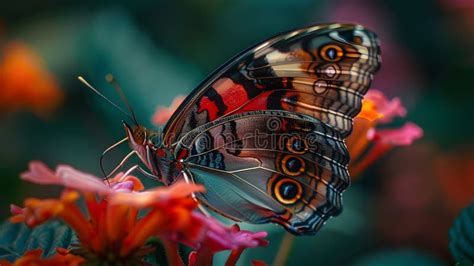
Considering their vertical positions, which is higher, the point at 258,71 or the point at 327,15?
the point at 258,71

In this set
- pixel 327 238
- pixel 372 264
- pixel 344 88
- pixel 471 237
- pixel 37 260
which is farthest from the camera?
pixel 327 238

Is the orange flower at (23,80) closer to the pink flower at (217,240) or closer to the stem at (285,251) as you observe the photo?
the stem at (285,251)

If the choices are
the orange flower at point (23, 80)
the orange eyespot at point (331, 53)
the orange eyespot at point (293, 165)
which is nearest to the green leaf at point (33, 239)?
the orange eyespot at point (293, 165)

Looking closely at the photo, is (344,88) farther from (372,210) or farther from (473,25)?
(473,25)

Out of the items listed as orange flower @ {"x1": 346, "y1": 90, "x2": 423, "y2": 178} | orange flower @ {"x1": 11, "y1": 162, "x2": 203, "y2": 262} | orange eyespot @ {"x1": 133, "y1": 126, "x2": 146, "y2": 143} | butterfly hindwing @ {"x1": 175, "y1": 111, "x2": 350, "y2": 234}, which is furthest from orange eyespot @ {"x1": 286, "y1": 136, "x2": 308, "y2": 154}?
orange flower @ {"x1": 11, "y1": 162, "x2": 203, "y2": 262}

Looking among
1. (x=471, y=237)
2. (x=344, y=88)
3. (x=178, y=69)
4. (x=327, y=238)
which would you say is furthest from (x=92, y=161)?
(x=471, y=237)

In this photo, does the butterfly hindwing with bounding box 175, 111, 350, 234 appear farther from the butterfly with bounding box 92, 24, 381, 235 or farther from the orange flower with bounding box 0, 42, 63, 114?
the orange flower with bounding box 0, 42, 63, 114
